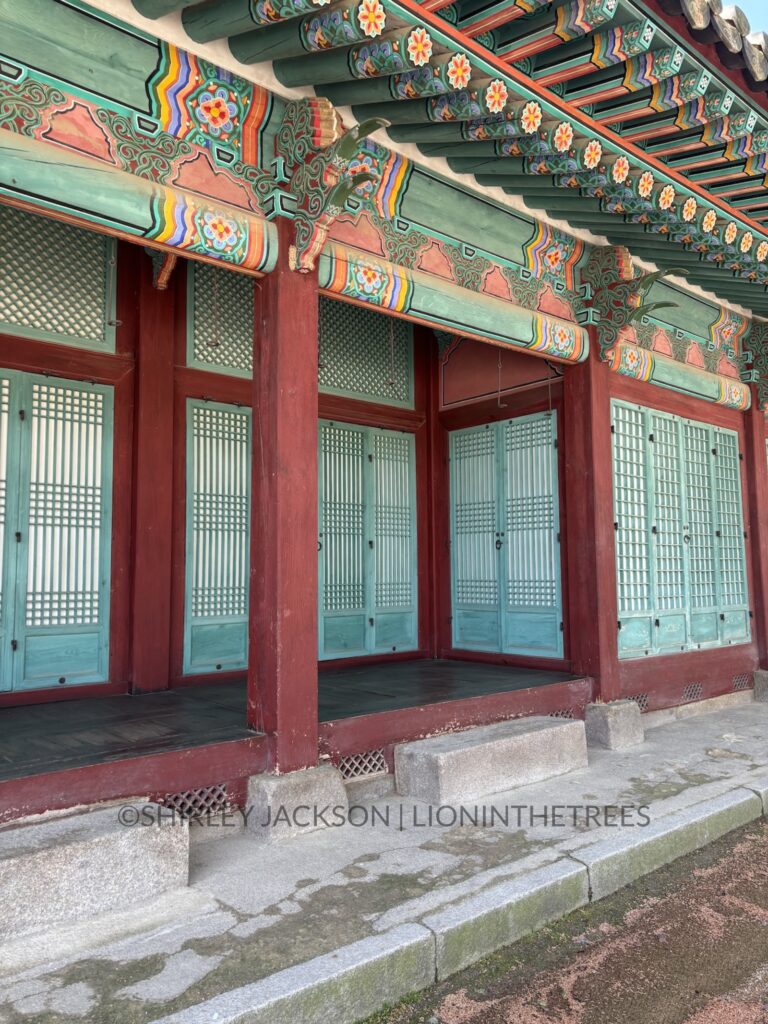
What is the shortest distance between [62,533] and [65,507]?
0.57 ft

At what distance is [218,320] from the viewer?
5.69 m

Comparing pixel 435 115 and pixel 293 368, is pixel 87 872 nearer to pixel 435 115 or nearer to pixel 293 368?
pixel 293 368

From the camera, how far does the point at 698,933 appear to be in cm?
298

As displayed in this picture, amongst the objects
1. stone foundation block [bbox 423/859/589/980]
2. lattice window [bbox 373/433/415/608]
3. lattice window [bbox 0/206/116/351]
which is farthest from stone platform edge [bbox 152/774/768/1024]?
lattice window [bbox 0/206/116/351]

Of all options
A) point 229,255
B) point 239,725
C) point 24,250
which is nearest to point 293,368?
point 229,255

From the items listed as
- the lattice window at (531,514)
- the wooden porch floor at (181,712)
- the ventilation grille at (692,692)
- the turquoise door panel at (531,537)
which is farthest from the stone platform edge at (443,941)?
the ventilation grille at (692,692)

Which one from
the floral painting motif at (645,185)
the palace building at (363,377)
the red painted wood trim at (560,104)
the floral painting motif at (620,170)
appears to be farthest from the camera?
the floral painting motif at (645,185)

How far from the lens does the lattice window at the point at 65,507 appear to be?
15.6 feet

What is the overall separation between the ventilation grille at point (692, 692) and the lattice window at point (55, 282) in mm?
5537

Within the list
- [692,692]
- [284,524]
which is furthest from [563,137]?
[692,692]

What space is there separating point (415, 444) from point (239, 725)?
3740 millimetres

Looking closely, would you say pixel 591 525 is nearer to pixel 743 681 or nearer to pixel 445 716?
pixel 445 716

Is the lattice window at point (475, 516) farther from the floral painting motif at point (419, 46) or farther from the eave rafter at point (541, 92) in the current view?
the floral painting motif at point (419, 46)

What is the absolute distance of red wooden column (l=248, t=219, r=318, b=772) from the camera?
373cm
